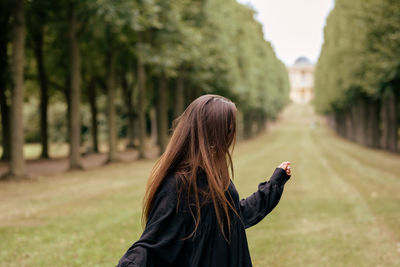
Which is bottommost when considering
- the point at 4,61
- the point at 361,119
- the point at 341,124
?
the point at 341,124

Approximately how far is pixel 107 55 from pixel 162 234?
19.7 metres

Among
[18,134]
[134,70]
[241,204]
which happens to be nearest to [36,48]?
[134,70]

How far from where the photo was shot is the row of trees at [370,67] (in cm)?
1709

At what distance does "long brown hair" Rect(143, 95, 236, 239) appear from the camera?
2346mm

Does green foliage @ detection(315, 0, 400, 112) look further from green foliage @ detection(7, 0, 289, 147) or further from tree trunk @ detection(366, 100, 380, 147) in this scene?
green foliage @ detection(7, 0, 289, 147)

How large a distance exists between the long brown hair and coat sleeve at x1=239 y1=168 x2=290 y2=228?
272 mm

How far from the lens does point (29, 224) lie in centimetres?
757

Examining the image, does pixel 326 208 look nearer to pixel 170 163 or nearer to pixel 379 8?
pixel 170 163

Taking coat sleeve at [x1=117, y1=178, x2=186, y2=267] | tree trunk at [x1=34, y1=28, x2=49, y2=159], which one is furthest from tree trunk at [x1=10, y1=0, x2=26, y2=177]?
coat sleeve at [x1=117, y1=178, x2=186, y2=267]

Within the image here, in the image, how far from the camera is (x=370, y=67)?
66.7 ft

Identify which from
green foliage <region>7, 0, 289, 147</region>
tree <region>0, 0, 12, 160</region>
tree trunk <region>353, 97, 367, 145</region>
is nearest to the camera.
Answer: green foliage <region>7, 0, 289, 147</region>

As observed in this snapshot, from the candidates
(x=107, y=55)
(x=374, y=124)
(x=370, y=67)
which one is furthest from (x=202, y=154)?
(x=374, y=124)

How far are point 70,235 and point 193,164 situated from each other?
16.9 ft

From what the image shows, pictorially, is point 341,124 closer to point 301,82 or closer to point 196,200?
point 196,200
